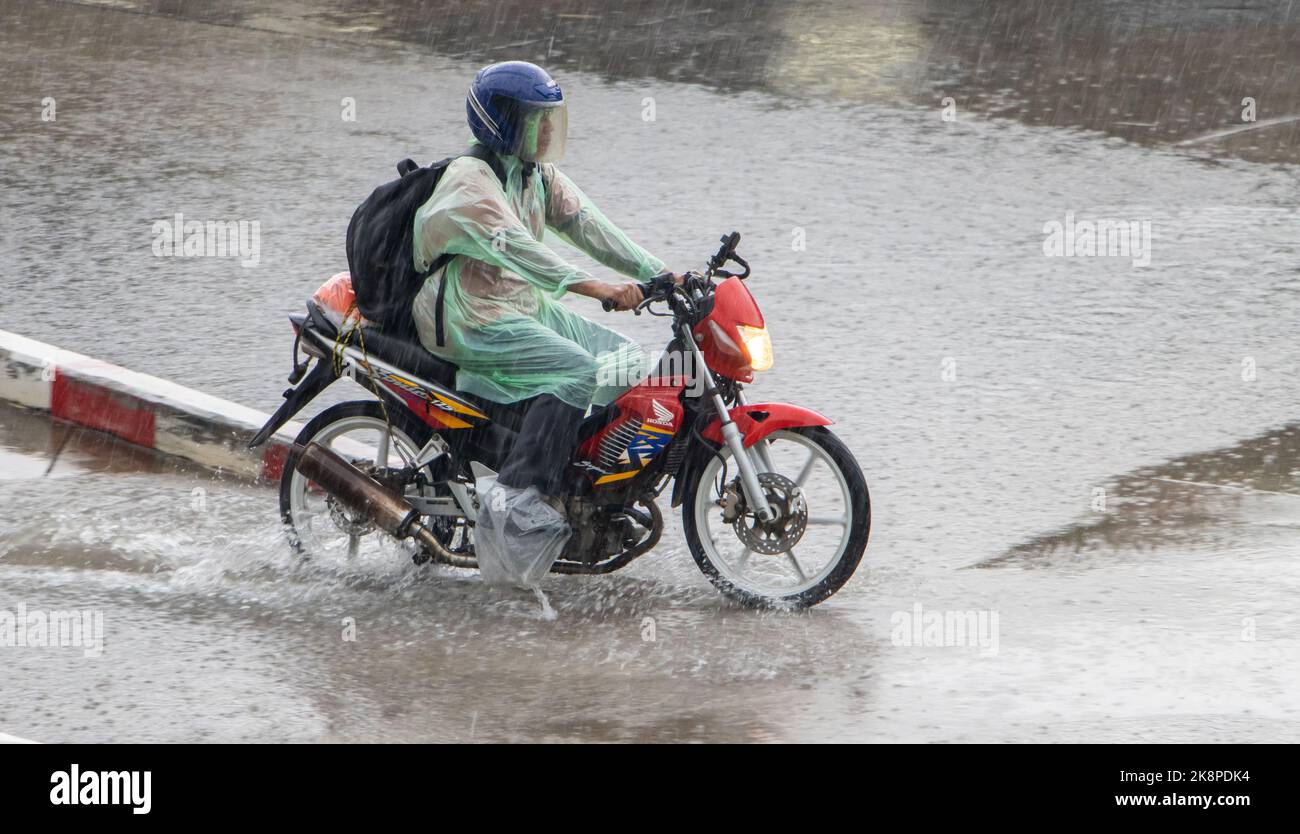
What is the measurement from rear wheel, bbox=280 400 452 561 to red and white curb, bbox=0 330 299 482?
60cm

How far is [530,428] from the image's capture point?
18.2ft

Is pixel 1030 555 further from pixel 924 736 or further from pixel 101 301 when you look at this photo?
pixel 101 301

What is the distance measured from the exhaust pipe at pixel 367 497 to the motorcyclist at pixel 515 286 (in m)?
0.40

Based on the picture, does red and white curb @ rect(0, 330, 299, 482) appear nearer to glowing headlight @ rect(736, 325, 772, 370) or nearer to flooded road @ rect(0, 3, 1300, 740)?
flooded road @ rect(0, 3, 1300, 740)

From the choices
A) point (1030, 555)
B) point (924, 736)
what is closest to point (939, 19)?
point (1030, 555)

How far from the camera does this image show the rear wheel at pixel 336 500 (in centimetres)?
603

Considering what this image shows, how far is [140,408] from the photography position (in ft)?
23.1

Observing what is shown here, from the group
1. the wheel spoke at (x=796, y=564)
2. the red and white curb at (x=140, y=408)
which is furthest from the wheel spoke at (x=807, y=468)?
the red and white curb at (x=140, y=408)

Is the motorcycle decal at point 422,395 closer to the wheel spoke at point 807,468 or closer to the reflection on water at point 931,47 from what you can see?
the wheel spoke at point 807,468

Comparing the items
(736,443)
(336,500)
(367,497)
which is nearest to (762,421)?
(736,443)

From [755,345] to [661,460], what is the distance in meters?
0.48

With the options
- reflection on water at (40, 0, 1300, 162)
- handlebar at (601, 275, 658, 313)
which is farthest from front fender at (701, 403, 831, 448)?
reflection on water at (40, 0, 1300, 162)

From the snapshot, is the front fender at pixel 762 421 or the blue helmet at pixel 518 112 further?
the front fender at pixel 762 421

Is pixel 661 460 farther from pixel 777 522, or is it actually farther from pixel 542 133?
pixel 542 133
